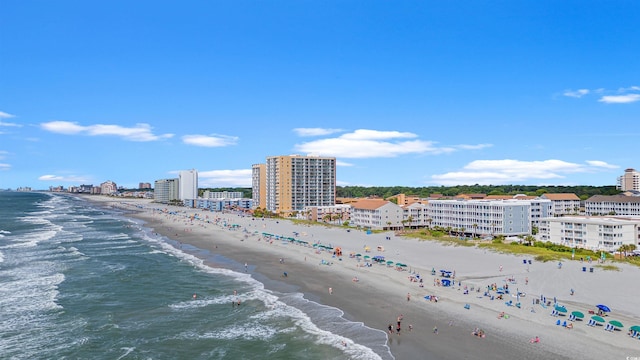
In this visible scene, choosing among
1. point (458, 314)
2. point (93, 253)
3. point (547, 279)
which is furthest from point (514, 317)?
point (93, 253)

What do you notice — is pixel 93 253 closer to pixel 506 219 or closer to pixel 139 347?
pixel 139 347

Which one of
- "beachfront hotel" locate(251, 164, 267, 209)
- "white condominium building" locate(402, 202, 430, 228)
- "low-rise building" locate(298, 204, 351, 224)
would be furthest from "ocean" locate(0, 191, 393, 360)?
"beachfront hotel" locate(251, 164, 267, 209)

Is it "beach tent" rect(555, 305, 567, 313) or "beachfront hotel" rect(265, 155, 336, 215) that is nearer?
"beach tent" rect(555, 305, 567, 313)

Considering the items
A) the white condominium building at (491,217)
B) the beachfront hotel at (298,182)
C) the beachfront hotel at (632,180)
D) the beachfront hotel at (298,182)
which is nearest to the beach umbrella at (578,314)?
the white condominium building at (491,217)

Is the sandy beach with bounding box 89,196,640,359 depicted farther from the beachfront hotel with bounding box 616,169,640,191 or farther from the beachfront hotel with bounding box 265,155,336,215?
the beachfront hotel with bounding box 616,169,640,191

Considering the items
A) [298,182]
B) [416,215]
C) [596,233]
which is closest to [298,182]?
[298,182]

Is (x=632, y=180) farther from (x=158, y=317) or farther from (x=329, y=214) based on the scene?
(x=158, y=317)
